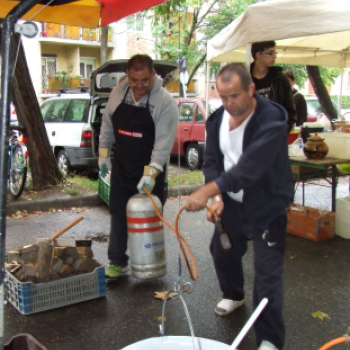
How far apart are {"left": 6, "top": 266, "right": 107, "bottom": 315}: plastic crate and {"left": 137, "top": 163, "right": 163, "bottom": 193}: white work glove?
2.54 ft

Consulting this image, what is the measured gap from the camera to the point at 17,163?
23.7ft

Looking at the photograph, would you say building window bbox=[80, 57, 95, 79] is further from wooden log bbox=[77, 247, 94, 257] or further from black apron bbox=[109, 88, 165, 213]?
wooden log bbox=[77, 247, 94, 257]

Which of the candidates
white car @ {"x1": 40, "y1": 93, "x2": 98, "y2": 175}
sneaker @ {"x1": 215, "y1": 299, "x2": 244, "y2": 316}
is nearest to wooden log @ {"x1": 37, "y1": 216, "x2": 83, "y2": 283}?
sneaker @ {"x1": 215, "y1": 299, "x2": 244, "y2": 316}

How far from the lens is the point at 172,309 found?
364 centimetres

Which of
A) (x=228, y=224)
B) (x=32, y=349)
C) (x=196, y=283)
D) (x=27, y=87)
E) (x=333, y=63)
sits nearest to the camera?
(x=32, y=349)

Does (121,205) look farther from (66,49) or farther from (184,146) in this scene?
(66,49)

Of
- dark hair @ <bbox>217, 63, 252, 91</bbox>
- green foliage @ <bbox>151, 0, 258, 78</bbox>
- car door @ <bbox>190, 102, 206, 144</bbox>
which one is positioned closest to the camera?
dark hair @ <bbox>217, 63, 252, 91</bbox>

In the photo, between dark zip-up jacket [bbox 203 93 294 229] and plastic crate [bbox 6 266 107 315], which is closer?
dark zip-up jacket [bbox 203 93 294 229]

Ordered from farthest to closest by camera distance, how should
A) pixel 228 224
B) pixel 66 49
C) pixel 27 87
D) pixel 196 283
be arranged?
pixel 66 49 → pixel 27 87 → pixel 196 283 → pixel 228 224

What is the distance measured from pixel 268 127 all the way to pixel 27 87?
5595mm

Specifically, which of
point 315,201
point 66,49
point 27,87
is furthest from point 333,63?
point 66,49

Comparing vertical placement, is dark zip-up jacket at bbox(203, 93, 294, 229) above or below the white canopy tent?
below

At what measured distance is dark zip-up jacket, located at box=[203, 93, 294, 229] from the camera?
2510 millimetres

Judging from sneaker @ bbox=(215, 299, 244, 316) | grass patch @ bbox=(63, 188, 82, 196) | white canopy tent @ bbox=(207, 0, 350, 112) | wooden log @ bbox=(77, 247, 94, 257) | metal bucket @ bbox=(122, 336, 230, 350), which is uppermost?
white canopy tent @ bbox=(207, 0, 350, 112)
